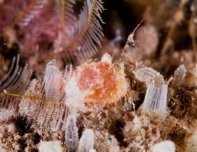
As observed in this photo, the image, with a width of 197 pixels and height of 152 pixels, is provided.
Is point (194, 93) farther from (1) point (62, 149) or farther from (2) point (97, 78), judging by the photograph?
(1) point (62, 149)

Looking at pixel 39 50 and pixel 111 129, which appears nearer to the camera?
pixel 111 129

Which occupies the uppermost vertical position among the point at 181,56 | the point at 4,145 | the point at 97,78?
the point at 97,78

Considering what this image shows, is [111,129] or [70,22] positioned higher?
[70,22]

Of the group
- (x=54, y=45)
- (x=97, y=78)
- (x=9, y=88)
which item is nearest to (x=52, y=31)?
(x=54, y=45)

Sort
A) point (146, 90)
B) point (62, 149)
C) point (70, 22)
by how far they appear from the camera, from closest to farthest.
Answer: point (62, 149) < point (146, 90) < point (70, 22)

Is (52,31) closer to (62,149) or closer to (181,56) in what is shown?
(181,56)

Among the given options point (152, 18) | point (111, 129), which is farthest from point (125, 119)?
point (152, 18)

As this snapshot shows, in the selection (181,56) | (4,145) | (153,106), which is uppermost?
(153,106)

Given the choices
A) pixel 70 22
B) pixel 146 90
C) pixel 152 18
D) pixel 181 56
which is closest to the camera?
pixel 146 90

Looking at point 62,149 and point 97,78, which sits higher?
point 97,78
